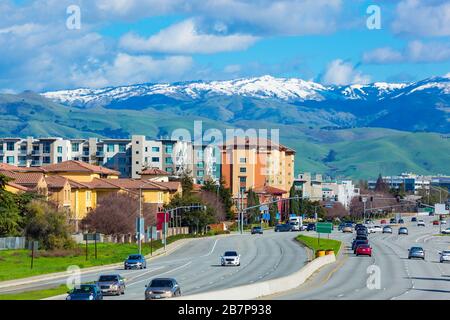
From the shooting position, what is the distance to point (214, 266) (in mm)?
87625

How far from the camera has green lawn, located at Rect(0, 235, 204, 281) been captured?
78.0 metres

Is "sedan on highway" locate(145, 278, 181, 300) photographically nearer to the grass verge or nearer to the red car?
the grass verge

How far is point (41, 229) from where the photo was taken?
102562 mm

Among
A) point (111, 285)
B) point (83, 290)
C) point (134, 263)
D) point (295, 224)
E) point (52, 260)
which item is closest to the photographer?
point (83, 290)

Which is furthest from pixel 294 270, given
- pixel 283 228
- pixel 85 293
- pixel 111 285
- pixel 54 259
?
pixel 283 228

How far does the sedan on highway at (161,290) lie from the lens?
51.2 m

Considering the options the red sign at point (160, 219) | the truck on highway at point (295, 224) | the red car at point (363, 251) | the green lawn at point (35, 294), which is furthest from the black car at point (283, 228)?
the green lawn at point (35, 294)

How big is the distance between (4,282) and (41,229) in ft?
111

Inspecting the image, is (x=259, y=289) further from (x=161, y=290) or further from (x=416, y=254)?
(x=416, y=254)

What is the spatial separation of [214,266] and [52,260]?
14109 mm

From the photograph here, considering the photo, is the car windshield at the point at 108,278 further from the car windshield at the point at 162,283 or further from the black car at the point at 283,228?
the black car at the point at 283,228

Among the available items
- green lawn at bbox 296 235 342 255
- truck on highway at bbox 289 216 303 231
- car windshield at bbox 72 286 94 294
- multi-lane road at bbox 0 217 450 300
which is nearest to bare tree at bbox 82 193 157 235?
multi-lane road at bbox 0 217 450 300

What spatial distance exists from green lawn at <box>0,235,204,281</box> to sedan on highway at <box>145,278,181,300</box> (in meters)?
21.3

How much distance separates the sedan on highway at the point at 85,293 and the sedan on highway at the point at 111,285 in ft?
16.5
